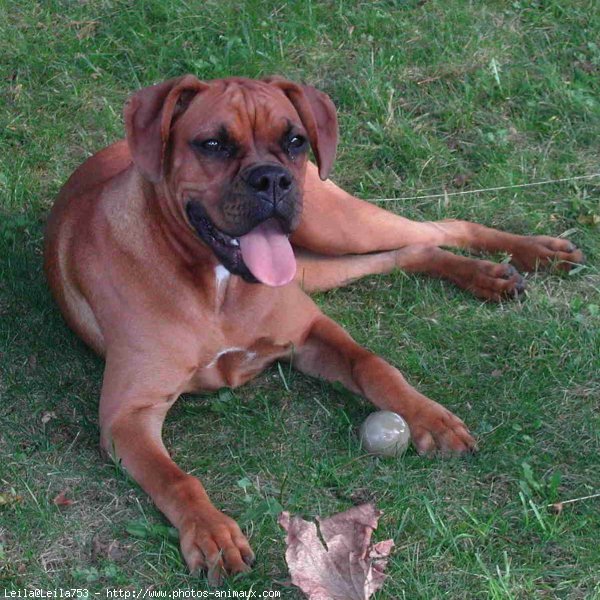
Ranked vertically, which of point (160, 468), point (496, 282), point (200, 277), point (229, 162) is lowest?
point (496, 282)

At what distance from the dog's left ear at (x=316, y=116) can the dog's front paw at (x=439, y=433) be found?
1063mm

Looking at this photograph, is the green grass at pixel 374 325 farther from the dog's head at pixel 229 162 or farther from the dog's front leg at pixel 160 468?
the dog's head at pixel 229 162

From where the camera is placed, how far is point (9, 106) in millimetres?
6125

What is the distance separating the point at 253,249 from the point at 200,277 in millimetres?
290

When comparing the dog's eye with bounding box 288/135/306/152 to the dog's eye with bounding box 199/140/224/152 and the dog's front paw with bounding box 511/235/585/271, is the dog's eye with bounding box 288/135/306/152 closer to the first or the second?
the dog's eye with bounding box 199/140/224/152

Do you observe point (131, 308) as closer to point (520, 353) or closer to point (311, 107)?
point (311, 107)

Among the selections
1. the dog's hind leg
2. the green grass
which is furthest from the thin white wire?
the dog's hind leg

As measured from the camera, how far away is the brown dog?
3877 mm

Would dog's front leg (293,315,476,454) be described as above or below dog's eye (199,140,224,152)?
below

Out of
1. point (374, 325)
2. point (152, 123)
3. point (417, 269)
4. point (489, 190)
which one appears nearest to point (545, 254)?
point (417, 269)

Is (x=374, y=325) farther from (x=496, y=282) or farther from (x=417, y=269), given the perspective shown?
(x=496, y=282)

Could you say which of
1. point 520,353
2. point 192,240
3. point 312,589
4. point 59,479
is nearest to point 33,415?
point 59,479

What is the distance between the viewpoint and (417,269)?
16.9 ft

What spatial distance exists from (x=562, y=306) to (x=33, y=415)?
224cm
